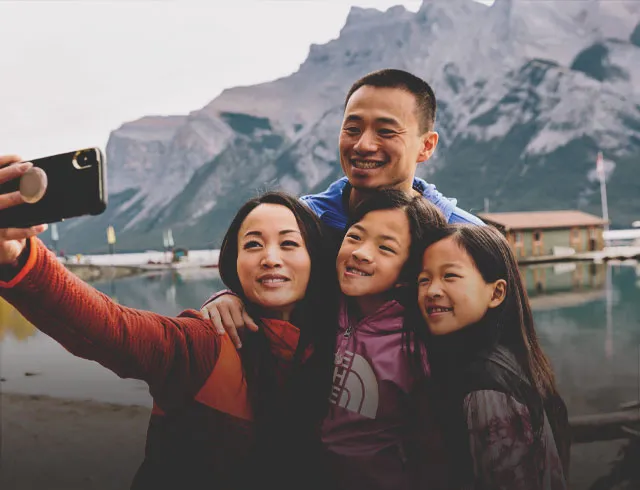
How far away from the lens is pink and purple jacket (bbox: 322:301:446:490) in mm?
1889

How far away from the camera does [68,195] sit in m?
1.40

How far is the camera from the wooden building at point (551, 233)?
35.8 meters

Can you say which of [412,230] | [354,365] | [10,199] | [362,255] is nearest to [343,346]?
[354,365]

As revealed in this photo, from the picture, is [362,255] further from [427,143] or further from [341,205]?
[427,143]

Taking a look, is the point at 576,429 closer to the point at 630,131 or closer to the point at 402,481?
the point at 402,481

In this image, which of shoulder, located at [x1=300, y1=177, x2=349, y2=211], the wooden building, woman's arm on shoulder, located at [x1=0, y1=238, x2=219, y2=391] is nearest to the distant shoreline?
the wooden building

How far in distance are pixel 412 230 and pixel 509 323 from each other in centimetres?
49

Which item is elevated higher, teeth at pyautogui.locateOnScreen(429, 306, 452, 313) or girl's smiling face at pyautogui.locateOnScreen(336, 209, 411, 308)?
girl's smiling face at pyautogui.locateOnScreen(336, 209, 411, 308)

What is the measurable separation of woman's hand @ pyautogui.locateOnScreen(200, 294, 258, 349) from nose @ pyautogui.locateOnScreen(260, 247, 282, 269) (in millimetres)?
203

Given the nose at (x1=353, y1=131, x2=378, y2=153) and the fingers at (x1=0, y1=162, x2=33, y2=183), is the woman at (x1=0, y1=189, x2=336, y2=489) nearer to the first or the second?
the fingers at (x1=0, y1=162, x2=33, y2=183)

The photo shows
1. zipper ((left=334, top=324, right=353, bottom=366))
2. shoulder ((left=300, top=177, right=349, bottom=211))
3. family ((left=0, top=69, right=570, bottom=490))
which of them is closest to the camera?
family ((left=0, top=69, right=570, bottom=490))

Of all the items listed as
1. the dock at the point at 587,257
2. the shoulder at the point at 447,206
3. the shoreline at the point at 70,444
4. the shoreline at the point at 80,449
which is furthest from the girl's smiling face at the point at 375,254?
the dock at the point at 587,257

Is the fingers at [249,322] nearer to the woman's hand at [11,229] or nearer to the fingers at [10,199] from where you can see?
the woman's hand at [11,229]

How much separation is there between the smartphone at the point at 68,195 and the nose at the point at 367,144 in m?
1.26
